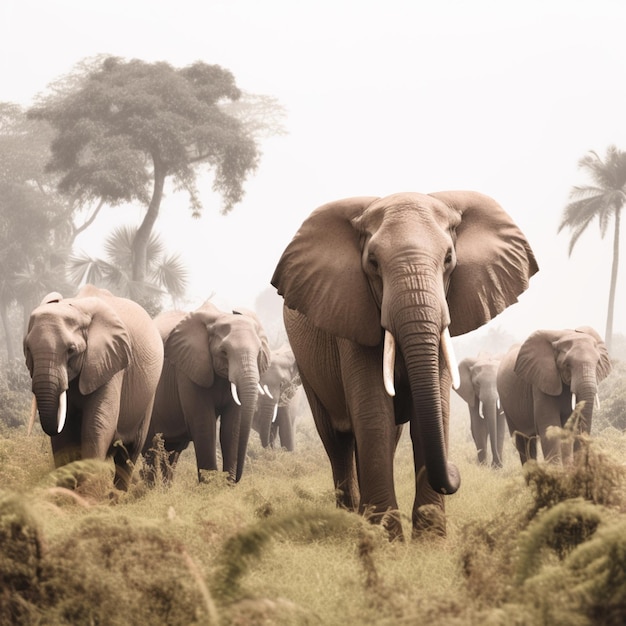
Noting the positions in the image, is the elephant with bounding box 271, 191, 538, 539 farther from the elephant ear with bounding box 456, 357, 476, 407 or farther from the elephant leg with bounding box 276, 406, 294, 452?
the elephant leg with bounding box 276, 406, 294, 452

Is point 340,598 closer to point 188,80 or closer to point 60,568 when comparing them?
point 60,568

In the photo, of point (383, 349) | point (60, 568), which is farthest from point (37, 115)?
point (60, 568)

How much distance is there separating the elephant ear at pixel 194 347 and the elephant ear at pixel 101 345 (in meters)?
3.33

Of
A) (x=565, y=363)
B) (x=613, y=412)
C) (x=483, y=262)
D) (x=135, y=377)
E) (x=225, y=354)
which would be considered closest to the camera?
(x=483, y=262)

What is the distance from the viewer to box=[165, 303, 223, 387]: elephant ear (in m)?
13.2

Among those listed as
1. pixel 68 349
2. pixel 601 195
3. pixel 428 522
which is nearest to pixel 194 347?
pixel 68 349

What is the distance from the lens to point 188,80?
3831cm

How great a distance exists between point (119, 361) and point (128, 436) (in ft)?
4.96

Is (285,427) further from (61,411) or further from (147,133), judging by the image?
(147,133)

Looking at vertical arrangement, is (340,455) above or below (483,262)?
below

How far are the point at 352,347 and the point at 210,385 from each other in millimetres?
6090

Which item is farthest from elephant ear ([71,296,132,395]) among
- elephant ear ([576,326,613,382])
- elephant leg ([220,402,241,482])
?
elephant ear ([576,326,613,382])

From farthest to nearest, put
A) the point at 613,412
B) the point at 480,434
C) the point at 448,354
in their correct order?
the point at 613,412 → the point at 480,434 → the point at 448,354

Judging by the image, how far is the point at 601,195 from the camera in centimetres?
4619
